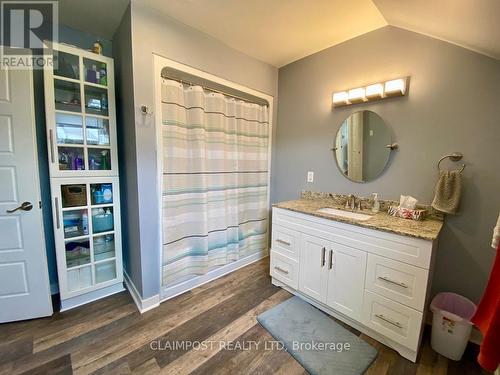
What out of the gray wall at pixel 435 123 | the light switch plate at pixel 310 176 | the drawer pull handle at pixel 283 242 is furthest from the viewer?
the light switch plate at pixel 310 176

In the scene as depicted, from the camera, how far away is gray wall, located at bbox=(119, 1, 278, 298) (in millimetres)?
1635

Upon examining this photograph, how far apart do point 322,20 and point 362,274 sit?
2.05m

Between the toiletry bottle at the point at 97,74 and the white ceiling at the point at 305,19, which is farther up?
the white ceiling at the point at 305,19

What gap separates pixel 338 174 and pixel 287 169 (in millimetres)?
643

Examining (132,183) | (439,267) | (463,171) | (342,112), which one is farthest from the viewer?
(342,112)

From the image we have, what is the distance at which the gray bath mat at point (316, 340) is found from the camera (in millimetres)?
1371

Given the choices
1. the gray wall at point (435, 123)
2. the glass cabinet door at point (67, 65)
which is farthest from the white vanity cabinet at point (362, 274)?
the glass cabinet door at point (67, 65)

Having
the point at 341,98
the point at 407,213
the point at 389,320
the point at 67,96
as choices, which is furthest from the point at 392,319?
the point at 67,96

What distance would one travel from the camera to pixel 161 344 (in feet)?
4.91

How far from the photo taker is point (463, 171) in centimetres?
156

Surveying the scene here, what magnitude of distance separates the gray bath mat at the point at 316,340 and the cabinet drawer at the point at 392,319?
6.7 inches

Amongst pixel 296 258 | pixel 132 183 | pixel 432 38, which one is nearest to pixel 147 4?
pixel 132 183

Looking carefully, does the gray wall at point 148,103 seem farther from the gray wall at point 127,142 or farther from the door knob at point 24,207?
the door knob at point 24,207

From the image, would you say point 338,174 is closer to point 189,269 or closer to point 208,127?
point 208,127
